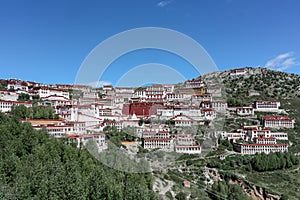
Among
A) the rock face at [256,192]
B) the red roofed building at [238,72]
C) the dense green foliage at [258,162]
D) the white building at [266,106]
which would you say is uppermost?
the red roofed building at [238,72]

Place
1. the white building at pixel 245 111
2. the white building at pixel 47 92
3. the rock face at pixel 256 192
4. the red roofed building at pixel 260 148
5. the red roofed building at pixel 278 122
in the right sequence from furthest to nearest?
the white building at pixel 245 111 → the white building at pixel 47 92 → the red roofed building at pixel 278 122 → the red roofed building at pixel 260 148 → the rock face at pixel 256 192

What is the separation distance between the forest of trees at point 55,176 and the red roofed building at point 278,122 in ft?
52.4

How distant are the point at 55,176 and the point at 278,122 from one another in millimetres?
21966

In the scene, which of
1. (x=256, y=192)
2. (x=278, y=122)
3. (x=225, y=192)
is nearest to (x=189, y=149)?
(x=256, y=192)

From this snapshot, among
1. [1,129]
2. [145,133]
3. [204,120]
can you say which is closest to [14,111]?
[1,129]

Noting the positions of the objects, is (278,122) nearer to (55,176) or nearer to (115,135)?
(115,135)

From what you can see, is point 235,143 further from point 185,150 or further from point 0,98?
point 0,98

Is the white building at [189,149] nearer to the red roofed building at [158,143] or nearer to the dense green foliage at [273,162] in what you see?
the red roofed building at [158,143]

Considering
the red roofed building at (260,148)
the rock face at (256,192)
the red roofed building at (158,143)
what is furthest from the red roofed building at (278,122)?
the red roofed building at (158,143)

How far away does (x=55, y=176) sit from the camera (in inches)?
353

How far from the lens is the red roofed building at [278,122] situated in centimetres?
2468

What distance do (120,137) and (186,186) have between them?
6.15 meters

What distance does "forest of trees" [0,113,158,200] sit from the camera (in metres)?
8.32

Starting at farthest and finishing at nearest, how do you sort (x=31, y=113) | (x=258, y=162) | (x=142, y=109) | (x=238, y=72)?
(x=238, y=72) → (x=142, y=109) → (x=31, y=113) → (x=258, y=162)
